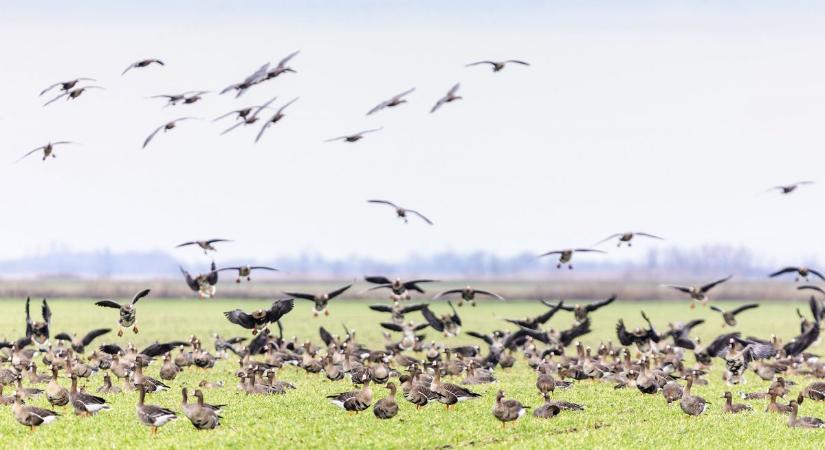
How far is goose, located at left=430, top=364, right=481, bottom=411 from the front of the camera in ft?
102

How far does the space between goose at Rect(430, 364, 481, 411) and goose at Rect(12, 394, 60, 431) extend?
10326mm

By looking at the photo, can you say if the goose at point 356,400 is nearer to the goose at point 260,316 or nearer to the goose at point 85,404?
the goose at point 260,316

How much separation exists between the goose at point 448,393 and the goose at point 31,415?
10.3 metres

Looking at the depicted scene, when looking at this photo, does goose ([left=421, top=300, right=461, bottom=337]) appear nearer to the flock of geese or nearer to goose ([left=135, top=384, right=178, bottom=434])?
the flock of geese

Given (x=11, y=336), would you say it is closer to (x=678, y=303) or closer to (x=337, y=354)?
(x=337, y=354)

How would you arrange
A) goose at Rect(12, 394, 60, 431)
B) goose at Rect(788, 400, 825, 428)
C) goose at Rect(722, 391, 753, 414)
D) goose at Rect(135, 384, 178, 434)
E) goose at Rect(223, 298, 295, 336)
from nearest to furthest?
goose at Rect(135, 384, 178, 434) < goose at Rect(12, 394, 60, 431) < goose at Rect(788, 400, 825, 428) < goose at Rect(722, 391, 753, 414) < goose at Rect(223, 298, 295, 336)

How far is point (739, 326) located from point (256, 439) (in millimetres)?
61524

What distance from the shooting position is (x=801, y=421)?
29.6 m

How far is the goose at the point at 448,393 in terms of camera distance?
31078 mm

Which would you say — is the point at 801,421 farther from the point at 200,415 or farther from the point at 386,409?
the point at 200,415

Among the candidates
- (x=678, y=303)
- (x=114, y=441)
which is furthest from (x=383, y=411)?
(x=678, y=303)

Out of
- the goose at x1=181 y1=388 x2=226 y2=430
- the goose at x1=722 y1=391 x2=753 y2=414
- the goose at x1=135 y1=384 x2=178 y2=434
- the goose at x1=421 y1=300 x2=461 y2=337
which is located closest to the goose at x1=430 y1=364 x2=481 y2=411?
the goose at x1=181 y1=388 x2=226 y2=430

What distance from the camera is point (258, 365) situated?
39.9 metres

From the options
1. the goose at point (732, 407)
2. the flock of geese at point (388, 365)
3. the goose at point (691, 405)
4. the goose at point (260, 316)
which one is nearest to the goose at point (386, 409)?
the flock of geese at point (388, 365)
